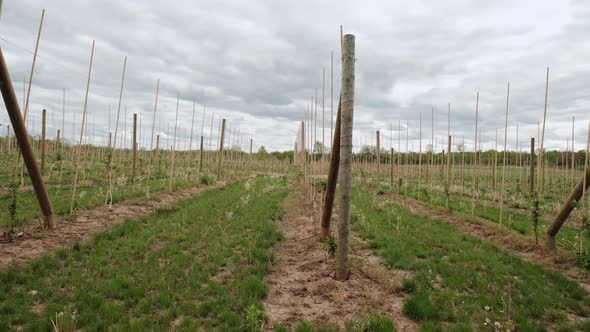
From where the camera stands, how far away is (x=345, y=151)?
484cm

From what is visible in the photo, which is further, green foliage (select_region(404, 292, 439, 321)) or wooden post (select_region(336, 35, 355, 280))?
wooden post (select_region(336, 35, 355, 280))

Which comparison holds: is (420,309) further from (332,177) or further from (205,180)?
(205,180)

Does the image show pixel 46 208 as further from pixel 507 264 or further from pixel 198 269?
pixel 507 264

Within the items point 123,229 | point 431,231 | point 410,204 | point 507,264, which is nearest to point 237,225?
point 123,229

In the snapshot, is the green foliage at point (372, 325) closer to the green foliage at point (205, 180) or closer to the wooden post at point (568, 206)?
the wooden post at point (568, 206)

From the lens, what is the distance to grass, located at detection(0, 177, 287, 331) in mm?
3707

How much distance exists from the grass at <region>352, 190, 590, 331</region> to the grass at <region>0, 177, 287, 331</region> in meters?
2.26

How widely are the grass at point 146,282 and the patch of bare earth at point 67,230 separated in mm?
408

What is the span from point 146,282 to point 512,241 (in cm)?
785

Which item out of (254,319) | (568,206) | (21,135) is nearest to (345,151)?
(254,319)

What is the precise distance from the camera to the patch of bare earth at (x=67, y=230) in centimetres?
562

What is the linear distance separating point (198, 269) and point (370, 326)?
2997mm

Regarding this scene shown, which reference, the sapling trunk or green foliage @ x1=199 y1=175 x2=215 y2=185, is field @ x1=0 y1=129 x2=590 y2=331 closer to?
the sapling trunk

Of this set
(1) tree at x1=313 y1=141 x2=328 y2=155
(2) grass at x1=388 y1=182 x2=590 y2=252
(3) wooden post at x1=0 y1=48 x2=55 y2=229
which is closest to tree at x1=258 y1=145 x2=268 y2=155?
(1) tree at x1=313 y1=141 x2=328 y2=155
